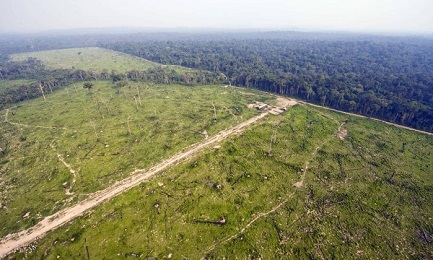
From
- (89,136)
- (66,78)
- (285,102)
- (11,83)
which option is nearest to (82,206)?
(89,136)

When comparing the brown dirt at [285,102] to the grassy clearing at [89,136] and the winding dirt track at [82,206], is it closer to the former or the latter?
the grassy clearing at [89,136]

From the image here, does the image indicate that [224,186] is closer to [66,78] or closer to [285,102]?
[285,102]

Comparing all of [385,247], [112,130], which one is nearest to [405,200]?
[385,247]

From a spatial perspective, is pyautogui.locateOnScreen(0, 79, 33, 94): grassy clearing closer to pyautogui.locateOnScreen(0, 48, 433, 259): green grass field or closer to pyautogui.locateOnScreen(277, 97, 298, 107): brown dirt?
pyautogui.locateOnScreen(0, 48, 433, 259): green grass field

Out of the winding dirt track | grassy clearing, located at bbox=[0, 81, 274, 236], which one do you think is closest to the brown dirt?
grassy clearing, located at bbox=[0, 81, 274, 236]

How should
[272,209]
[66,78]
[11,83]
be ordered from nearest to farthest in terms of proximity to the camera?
[272,209] < [66,78] < [11,83]

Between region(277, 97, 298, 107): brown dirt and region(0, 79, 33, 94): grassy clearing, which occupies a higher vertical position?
region(0, 79, 33, 94): grassy clearing

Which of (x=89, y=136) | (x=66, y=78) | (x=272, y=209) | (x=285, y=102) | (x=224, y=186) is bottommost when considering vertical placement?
(x=272, y=209)
